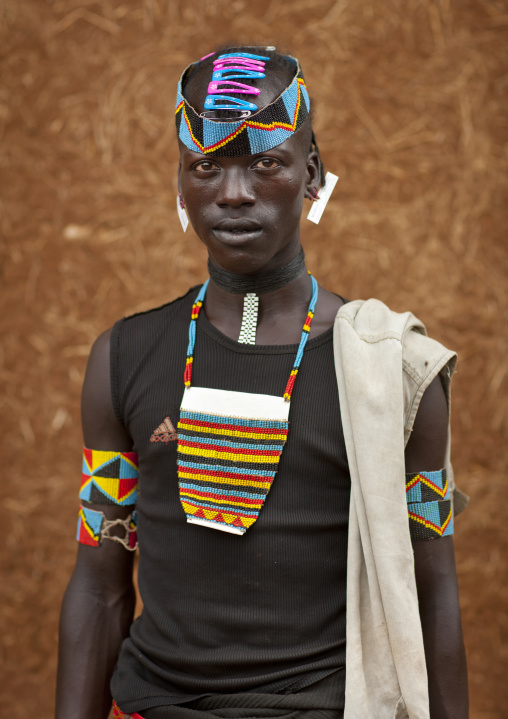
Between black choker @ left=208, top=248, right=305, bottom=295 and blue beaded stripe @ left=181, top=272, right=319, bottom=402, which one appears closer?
blue beaded stripe @ left=181, top=272, right=319, bottom=402

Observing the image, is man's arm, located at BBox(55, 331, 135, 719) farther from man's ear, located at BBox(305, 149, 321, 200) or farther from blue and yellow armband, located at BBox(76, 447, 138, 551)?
man's ear, located at BBox(305, 149, 321, 200)

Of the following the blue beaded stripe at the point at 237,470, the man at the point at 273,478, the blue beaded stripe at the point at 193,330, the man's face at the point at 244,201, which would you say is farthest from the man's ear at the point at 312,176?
the blue beaded stripe at the point at 237,470

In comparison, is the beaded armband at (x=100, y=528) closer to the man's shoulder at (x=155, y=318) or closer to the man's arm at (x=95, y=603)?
the man's arm at (x=95, y=603)

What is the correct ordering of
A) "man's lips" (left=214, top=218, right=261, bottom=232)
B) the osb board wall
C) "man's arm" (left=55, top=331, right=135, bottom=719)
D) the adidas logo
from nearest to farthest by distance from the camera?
"man's lips" (left=214, top=218, right=261, bottom=232) < the adidas logo < "man's arm" (left=55, top=331, right=135, bottom=719) < the osb board wall

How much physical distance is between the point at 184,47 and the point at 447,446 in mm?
2480

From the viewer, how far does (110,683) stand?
2127mm

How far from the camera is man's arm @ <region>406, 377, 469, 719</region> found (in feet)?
6.17

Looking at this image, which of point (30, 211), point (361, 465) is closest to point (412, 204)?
point (30, 211)

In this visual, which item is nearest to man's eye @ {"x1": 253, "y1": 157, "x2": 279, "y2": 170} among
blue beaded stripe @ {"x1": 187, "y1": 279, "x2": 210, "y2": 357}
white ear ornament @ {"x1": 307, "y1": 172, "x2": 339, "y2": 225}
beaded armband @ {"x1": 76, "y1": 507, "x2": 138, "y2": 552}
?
white ear ornament @ {"x1": 307, "y1": 172, "x2": 339, "y2": 225}

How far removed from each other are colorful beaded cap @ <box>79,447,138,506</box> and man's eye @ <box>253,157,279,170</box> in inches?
32.8

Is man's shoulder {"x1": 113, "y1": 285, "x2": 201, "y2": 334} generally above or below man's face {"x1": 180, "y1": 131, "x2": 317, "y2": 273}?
below

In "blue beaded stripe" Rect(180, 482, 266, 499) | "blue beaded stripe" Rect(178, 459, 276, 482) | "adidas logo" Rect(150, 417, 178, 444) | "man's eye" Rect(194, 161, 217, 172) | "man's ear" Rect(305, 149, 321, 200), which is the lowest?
"blue beaded stripe" Rect(180, 482, 266, 499)

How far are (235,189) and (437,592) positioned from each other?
108cm

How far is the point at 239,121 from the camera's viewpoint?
1.88 m
